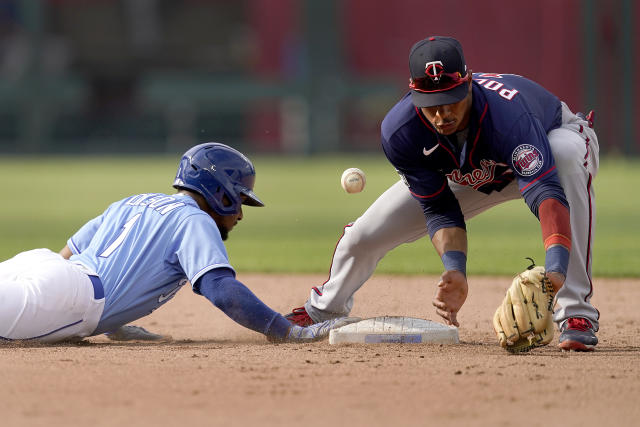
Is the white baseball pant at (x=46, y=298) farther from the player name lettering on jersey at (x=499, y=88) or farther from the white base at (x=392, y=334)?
the player name lettering on jersey at (x=499, y=88)

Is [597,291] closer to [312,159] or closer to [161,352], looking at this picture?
[161,352]

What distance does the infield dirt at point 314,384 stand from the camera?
123 inches

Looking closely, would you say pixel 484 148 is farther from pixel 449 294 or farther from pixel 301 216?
pixel 301 216

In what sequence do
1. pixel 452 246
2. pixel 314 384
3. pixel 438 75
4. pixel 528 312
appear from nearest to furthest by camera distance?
pixel 314 384, pixel 528 312, pixel 438 75, pixel 452 246

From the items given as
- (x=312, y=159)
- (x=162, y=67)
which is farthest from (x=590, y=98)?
(x=162, y=67)

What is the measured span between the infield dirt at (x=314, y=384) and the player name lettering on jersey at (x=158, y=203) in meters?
0.64

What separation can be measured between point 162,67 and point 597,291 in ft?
93.2

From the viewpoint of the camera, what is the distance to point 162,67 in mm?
33844

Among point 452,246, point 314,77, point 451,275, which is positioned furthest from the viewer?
point 314,77

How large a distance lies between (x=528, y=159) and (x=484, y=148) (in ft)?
0.88

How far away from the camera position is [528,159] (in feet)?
13.7

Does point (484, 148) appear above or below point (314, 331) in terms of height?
above

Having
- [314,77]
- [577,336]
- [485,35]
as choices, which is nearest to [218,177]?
[577,336]

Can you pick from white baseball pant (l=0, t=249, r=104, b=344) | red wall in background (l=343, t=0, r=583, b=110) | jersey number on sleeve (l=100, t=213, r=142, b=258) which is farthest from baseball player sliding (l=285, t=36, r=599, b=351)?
red wall in background (l=343, t=0, r=583, b=110)
